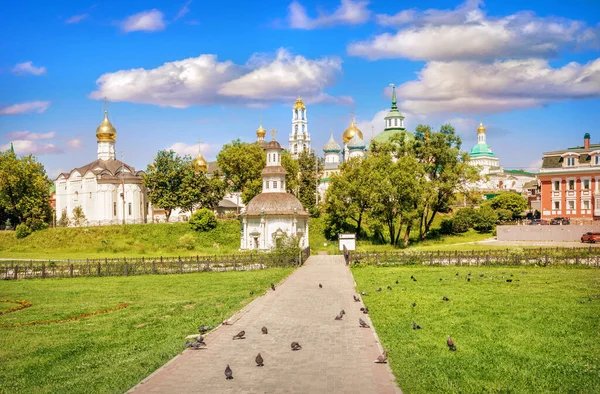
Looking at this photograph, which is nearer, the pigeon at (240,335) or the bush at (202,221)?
the pigeon at (240,335)

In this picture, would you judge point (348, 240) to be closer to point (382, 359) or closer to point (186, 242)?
point (186, 242)

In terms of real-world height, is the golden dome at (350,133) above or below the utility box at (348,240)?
above

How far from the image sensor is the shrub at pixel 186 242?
50.9 metres

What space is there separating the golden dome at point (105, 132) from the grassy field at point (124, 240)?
44.9 feet

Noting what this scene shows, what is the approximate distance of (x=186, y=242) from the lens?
169 ft

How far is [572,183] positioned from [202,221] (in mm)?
39065

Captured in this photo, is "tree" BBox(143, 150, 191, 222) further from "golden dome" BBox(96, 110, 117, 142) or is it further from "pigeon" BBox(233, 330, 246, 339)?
"pigeon" BBox(233, 330, 246, 339)

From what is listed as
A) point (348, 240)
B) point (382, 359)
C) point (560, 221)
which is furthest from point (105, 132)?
point (382, 359)

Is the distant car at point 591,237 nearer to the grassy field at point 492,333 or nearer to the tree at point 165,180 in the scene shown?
the grassy field at point 492,333

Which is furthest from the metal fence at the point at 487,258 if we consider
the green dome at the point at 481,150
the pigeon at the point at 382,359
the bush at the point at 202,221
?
the green dome at the point at 481,150

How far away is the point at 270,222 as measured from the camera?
4734 centimetres

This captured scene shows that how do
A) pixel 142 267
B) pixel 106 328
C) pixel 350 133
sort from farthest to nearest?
1. pixel 350 133
2. pixel 142 267
3. pixel 106 328

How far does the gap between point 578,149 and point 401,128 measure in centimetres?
4280

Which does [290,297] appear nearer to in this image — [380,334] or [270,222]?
[380,334]
